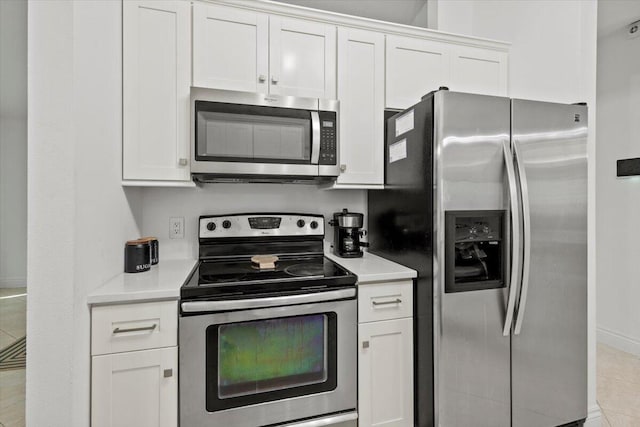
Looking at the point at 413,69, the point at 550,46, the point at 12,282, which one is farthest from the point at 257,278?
the point at 12,282

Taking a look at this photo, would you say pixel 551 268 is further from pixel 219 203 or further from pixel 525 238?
pixel 219 203

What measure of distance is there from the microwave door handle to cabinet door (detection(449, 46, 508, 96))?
3.28 feet

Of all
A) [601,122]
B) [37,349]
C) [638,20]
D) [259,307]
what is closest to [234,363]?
[259,307]

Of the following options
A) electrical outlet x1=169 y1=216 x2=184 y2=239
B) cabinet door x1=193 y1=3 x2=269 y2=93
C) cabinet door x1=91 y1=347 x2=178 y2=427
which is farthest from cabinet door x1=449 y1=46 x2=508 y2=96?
cabinet door x1=91 y1=347 x2=178 y2=427

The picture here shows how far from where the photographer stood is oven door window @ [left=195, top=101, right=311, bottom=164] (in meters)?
1.59

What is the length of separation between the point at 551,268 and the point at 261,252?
1.64 meters

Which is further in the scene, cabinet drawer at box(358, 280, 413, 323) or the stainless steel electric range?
cabinet drawer at box(358, 280, 413, 323)

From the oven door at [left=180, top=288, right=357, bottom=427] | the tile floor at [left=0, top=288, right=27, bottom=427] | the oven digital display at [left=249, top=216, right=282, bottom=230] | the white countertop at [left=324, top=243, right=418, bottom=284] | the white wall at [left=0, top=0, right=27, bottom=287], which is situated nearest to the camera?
the oven door at [left=180, top=288, right=357, bottom=427]

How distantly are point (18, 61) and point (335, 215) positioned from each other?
9.87 feet

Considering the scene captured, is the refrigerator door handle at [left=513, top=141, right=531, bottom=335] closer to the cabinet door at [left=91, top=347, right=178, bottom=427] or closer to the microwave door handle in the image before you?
the microwave door handle

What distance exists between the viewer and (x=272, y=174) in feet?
5.56

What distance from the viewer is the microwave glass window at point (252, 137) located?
5.23ft

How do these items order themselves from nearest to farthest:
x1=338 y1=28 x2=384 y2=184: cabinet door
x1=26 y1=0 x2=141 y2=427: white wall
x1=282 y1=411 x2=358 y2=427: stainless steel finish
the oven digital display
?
x1=26 y1=0 x2=141 y2=427: white wall
x1=282 y1=411 x2=358 y2=427: stainless steel finish
x1=338 y1=28 x2=384 y2=184: cabinet door
the oven digital display

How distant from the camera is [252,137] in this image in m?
1.66
